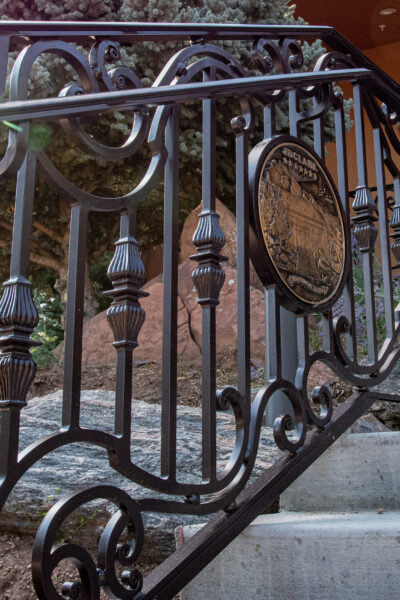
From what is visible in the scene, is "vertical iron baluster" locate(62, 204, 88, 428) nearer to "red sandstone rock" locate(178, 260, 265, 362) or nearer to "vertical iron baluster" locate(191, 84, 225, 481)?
"vertical iron baluster" locate(191, 84, 225, 481)

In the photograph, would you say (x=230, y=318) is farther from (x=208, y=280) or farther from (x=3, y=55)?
(x=3, y=55)

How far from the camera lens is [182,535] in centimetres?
152

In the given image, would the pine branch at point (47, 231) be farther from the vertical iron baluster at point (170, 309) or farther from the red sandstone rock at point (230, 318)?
the vertical iron baluster at point (170, 309)

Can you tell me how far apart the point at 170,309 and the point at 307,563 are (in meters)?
0.67

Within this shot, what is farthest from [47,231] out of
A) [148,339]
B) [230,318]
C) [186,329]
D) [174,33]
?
[174,33]

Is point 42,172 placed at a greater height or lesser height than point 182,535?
greater

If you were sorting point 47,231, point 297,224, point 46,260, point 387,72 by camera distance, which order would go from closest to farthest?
point 297,224 < point 47,231 < point 46,260 < point 387,72

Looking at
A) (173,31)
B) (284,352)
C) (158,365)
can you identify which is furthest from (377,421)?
(158,365)

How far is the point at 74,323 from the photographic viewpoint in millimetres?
1178

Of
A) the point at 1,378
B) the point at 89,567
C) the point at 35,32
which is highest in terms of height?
the point at 35,32

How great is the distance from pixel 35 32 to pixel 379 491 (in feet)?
4.96

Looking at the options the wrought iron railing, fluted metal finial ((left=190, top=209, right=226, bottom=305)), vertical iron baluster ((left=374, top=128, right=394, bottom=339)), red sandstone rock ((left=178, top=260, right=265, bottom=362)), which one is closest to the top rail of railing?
the wrought iron railing

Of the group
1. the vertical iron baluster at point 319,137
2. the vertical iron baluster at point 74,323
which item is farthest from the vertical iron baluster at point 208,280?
the vertical iron baluster at point 319,137

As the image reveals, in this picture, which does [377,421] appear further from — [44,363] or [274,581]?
[44,363]
